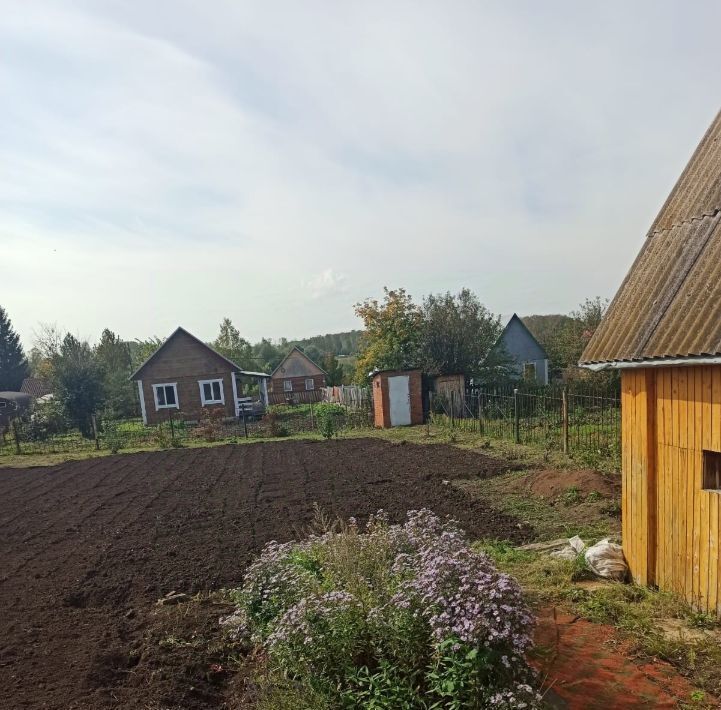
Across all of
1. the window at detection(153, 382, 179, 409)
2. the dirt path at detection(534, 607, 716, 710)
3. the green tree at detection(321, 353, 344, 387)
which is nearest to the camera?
the dirt path at detection(534, 607, 716, 710)

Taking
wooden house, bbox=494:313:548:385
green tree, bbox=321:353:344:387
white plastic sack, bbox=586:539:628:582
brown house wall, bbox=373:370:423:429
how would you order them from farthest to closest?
green tree, bbox=321:353:344:387 < wooden house, bbox=494:313:548:385 < brown house wall, bbox=373:370:423:429 < white plastic sack, bbox=586:539:628:582

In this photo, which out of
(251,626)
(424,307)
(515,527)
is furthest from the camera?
(424,307)

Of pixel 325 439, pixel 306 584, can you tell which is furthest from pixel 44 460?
pixel 306 584

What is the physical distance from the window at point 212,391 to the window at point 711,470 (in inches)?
1083

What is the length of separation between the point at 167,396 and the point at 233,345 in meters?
28.9

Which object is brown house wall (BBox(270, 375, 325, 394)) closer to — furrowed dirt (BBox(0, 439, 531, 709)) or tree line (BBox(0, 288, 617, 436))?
tree line (BBox(0, 288, 617, 436))

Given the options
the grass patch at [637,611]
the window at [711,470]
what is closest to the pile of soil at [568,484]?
the grass patch at [637,611]

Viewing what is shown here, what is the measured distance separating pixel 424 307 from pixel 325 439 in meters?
9.23

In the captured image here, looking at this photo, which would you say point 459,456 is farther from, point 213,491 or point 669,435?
point 669,435

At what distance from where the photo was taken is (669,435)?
4.64 m

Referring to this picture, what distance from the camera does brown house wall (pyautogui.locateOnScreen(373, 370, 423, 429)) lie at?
21.2 meters

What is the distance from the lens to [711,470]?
4.28 m

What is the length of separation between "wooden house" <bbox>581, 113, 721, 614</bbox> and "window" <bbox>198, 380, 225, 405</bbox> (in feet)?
86.7

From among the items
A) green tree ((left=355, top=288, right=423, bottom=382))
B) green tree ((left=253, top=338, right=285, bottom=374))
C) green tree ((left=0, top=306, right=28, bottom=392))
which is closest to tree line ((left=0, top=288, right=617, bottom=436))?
green tree ((left=355, top=288, right=423, bottom=382))
